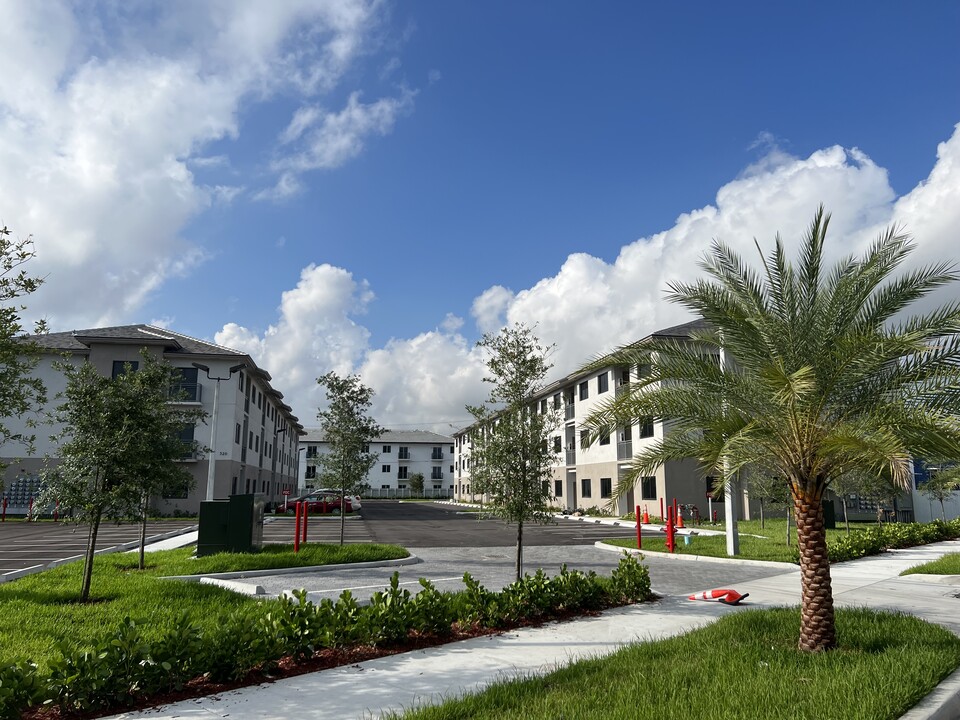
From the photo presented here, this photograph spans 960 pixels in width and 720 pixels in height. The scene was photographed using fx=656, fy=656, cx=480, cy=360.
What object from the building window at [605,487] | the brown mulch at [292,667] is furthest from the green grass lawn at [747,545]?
the building window at [605,487]

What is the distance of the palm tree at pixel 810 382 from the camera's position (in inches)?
297

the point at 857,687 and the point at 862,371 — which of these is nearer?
the point at 857,687

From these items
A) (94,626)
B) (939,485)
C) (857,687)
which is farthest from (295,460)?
(857,687)

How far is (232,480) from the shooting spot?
37.3m

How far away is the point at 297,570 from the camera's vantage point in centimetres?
1473

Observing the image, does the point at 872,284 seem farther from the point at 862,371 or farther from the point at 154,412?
the point at 154,412

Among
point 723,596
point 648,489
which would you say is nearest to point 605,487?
point 648,489

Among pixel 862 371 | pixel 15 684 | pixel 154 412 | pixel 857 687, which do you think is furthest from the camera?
pixel 154 412

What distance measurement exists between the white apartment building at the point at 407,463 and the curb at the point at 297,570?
275 feet

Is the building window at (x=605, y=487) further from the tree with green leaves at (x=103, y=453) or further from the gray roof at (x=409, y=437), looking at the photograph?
the gray roof at (x=409, y=437)

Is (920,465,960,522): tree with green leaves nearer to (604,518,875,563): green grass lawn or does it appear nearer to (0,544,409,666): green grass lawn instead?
(604,518,875,563): green grass lawn

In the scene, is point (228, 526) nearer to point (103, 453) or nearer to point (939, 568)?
point (103, 453)

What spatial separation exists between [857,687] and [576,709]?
2.71 meters

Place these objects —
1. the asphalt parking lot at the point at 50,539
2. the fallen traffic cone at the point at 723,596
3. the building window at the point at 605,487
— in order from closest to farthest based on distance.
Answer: the fallen traffic cone at the point at 723,596, the asphalt parking lot at the point at 50,539, the building window at the point at 605,487
